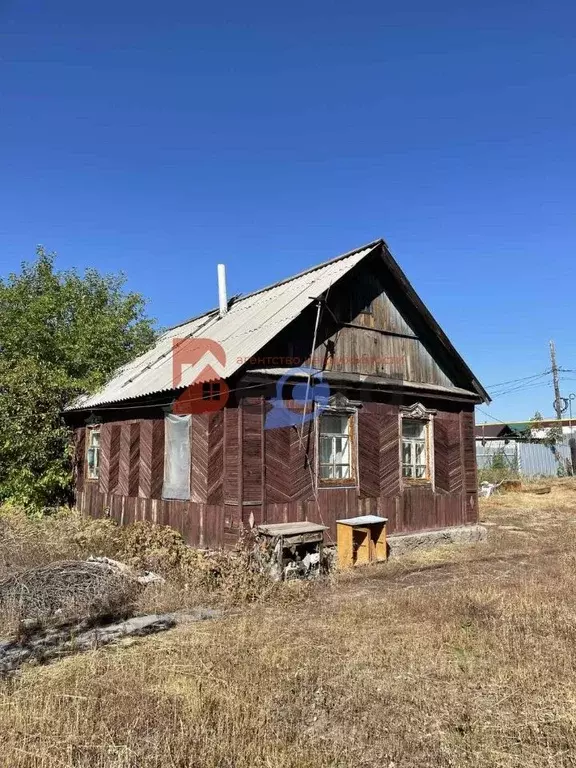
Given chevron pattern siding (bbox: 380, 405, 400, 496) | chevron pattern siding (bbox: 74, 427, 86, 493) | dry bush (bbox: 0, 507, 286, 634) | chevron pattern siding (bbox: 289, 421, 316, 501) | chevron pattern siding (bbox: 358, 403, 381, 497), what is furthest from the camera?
chevron pattern siding (bbox: 74, 427, 86, 493)

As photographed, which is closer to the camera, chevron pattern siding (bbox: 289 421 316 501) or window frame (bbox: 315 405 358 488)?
chevron pattern siding (bbox: 289 421 316 501)

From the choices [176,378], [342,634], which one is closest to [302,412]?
[176,378]

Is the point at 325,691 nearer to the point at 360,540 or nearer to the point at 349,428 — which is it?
the point at 360,540

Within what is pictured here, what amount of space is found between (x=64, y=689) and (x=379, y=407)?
847cm

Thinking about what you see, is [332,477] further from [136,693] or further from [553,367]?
[553,367]

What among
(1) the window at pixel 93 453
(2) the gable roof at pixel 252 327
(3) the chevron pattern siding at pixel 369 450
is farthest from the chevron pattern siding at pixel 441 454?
(1) the window at pixel 93 453

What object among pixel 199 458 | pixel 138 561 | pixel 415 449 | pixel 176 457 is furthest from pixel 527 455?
pixel 138 561

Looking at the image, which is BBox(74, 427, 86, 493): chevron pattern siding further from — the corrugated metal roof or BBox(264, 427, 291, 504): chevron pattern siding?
BBox(264, 427, 291, 504): chevron pattern siding

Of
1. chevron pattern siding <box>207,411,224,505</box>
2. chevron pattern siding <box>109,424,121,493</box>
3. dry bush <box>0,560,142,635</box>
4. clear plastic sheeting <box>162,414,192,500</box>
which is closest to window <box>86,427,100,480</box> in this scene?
chevron pattern siding <box>109,424,121,493</box>

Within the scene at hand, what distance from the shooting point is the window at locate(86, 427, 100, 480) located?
14667 millimetres

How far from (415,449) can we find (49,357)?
1226cm

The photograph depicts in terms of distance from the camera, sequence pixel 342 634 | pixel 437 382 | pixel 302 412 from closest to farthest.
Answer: pixel 342 634 → pixel 302 412 → pixel 437 382

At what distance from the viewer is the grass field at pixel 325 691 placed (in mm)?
3721

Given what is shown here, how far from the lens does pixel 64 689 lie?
4.66m
